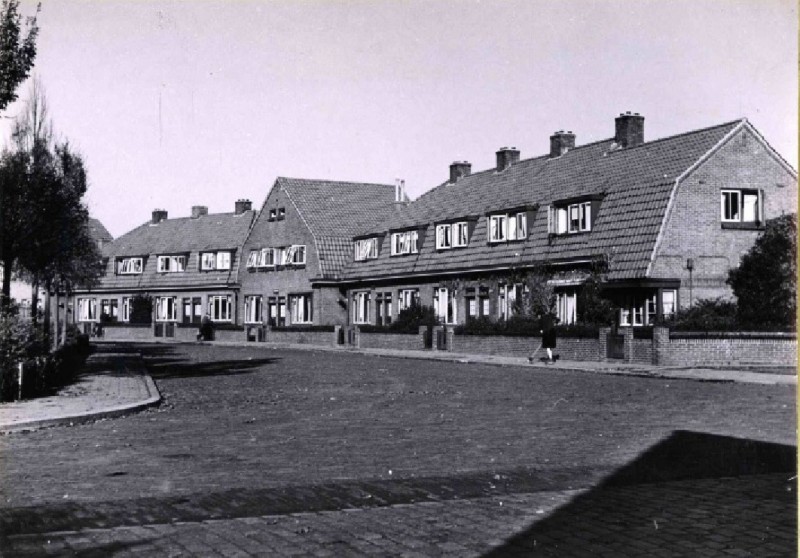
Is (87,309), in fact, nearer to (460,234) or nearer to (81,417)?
(460,234)

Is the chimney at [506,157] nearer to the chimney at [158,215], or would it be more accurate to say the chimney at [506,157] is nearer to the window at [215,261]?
the window at [215,261]

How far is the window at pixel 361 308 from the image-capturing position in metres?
53.5

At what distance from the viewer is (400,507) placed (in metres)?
7.79

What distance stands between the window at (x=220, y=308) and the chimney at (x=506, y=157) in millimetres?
25562

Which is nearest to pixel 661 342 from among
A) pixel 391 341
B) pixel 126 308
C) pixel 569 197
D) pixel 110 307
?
pixel 569 197

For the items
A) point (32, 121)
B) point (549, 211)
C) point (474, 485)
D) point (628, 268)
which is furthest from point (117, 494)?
point (549, 211)

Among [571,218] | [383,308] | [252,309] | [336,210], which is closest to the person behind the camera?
[571,218]

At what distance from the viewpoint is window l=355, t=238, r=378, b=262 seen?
53781 mm

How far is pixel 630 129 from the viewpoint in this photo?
40656 mm

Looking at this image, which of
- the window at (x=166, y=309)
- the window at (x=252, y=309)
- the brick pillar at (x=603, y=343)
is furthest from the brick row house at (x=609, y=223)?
the window at (x=166, y=309)

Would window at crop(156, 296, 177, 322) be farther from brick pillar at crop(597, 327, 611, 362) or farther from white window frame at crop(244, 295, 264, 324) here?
brick pillar at crop(597, 327, 611, 362)

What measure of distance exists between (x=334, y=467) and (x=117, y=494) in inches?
92.4

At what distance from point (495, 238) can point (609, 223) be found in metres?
8.02

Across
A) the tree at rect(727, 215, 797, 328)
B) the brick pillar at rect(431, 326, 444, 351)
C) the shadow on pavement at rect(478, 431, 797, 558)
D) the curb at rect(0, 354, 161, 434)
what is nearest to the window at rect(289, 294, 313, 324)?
the brick pillar at rect(431, 326, 444, 351)
